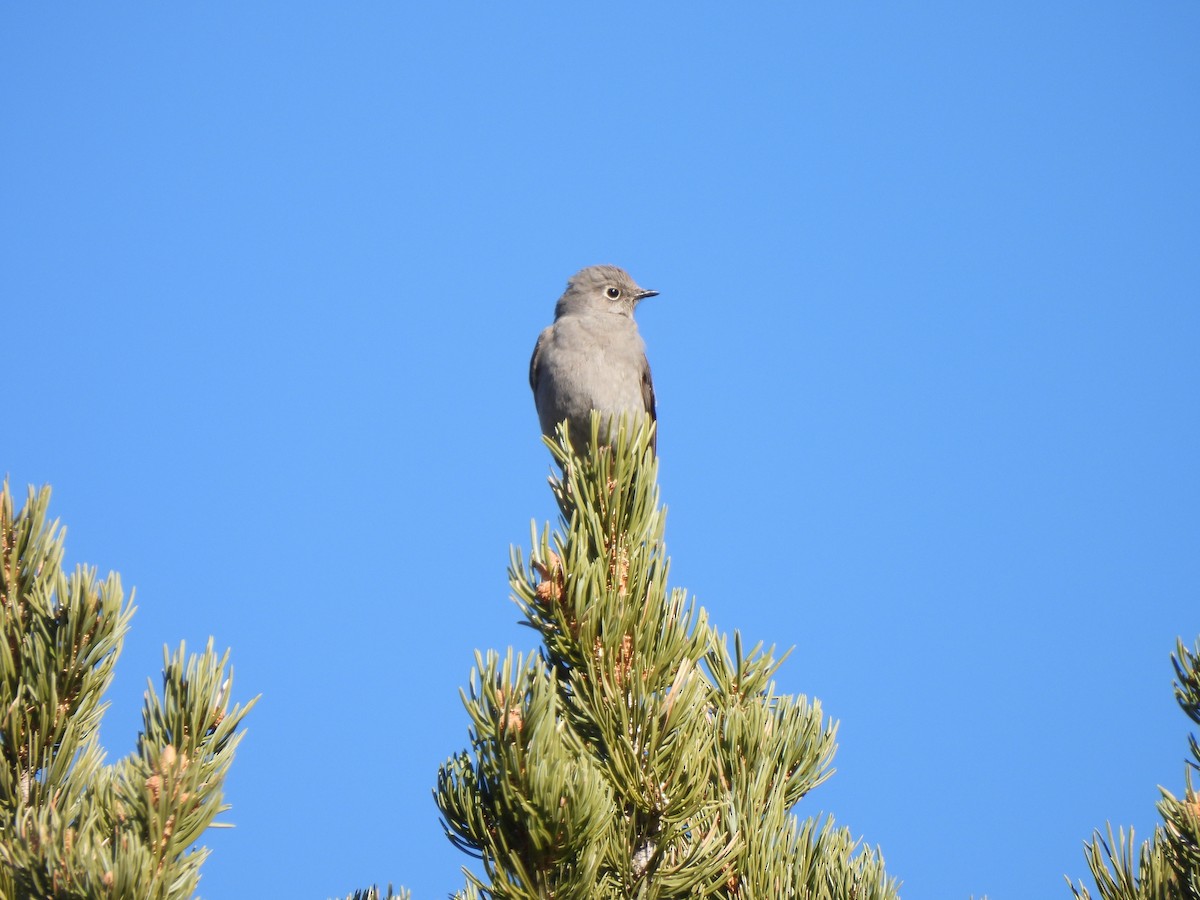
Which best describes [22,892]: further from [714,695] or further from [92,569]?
[714,695]

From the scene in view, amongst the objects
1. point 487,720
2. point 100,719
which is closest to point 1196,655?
point 487,720

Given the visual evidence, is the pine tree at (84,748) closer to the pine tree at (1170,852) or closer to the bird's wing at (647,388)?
the pine tree at (1170,852)

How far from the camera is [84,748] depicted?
95.7 inches

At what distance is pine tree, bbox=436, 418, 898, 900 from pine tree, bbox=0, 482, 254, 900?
598 millimetres

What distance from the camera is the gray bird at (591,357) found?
9125 millimetres

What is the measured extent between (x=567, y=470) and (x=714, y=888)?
1.42 m

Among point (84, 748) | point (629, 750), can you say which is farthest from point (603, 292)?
point (84, 748)

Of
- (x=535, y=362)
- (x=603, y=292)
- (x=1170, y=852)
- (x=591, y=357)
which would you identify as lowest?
(x=1170, y=852)

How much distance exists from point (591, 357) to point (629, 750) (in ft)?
22.7

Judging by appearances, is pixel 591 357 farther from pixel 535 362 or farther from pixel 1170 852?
pixel 1170 852

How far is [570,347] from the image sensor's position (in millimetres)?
9500

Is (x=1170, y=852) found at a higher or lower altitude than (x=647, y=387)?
lower

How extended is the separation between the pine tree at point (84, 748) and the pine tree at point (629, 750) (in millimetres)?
598

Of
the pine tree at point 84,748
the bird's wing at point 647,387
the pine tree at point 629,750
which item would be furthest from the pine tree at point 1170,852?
the bird's wing at point 647,387
